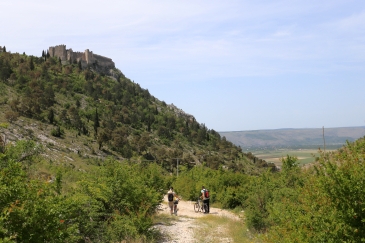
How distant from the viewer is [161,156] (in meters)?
55.7

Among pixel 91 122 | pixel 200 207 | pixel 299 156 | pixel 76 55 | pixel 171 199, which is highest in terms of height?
pixel 76 55

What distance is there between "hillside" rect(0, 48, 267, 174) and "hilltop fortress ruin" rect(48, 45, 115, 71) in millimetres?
5539

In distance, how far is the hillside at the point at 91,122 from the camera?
42.0 metres

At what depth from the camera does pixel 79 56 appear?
320 feet

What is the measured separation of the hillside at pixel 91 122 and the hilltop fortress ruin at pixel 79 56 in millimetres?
5539

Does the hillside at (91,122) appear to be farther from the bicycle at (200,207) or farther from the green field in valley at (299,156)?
the bicycle at (200,207)

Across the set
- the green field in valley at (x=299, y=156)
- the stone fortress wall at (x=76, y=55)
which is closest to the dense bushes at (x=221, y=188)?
the green field in valley at (x=299, y=156)

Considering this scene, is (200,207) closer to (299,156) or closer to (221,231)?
(221,231)

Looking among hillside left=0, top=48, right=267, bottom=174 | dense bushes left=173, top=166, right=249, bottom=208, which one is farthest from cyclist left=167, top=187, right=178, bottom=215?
hillside left=0, top=48, right=267, bottom=174

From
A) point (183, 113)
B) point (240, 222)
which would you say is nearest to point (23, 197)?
point (240, 222)

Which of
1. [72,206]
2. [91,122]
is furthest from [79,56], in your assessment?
[72,206]

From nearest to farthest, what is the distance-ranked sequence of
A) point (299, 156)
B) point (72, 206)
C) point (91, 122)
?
point (72, 206) < point (299, 156) < point (91, 122)

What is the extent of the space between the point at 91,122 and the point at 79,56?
46426 millimetres

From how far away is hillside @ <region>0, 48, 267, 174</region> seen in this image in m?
42.0
